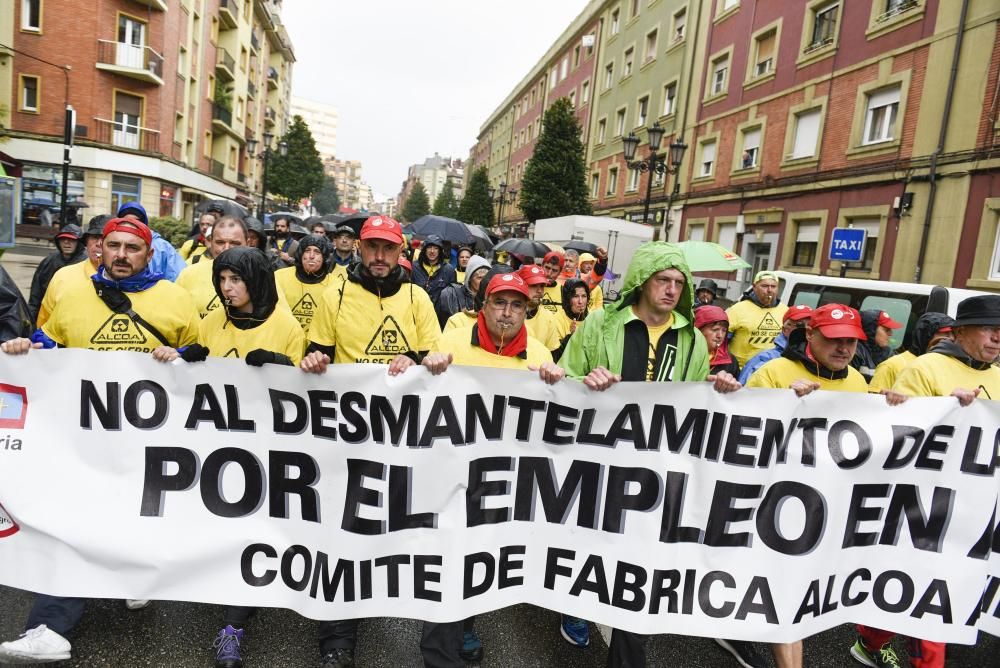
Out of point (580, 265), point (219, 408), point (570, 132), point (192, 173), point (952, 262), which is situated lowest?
point (219, 408)

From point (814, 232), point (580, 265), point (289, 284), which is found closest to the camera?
point (289, 284)

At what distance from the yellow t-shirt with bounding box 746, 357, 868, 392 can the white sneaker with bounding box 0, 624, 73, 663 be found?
11.0 ft

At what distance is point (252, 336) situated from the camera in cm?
304

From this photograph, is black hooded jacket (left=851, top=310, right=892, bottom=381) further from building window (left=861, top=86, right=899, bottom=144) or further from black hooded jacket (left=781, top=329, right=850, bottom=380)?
building window (left=861, top=86, right=899, bottom=144)

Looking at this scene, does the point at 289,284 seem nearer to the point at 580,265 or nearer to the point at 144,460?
the point at 144,460

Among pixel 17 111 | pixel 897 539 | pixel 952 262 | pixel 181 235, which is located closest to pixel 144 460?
pixel 897 539

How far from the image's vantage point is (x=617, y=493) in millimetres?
2719

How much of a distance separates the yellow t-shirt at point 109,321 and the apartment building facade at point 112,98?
27446mm

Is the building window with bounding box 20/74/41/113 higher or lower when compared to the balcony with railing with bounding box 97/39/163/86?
lower

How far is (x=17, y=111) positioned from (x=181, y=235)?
12.5 metres

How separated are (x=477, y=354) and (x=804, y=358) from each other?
1.70m

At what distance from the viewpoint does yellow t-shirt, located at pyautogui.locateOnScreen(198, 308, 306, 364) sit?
303 centimetres

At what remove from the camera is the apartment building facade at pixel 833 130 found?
1212 cm

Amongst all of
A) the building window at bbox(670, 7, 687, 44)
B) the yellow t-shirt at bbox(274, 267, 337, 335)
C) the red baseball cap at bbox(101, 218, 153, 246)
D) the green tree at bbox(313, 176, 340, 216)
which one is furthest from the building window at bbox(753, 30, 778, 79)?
the green tree at bbox(313, 176, 340, 216)
